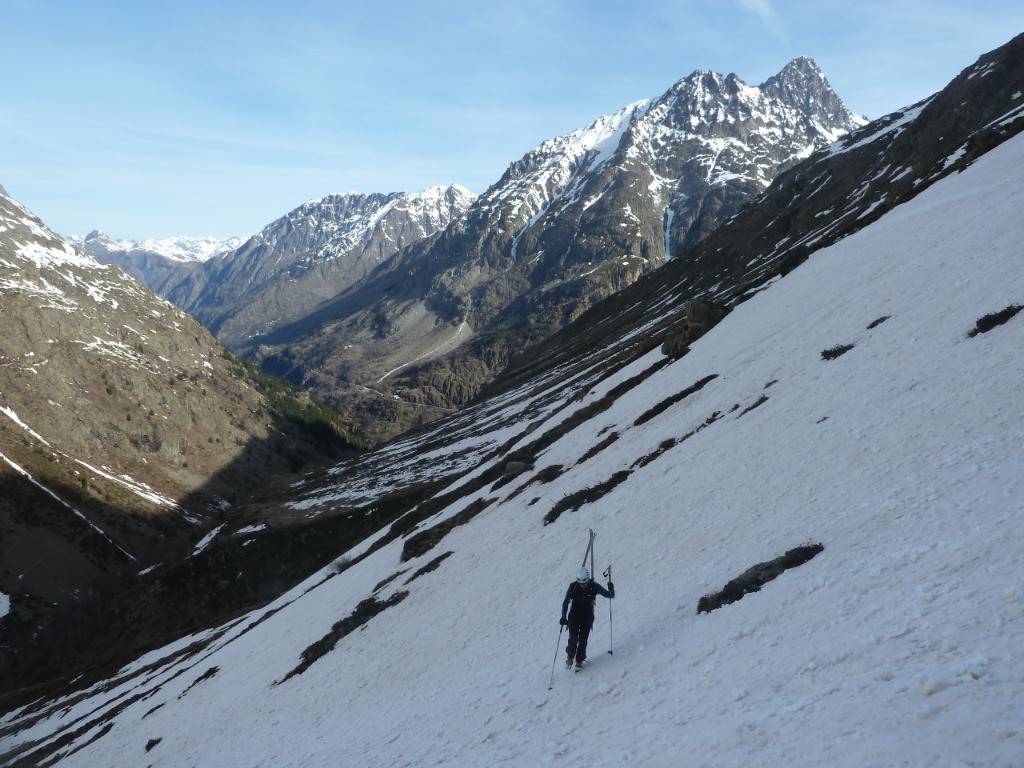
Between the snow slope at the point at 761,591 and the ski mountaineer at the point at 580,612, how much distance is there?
55 cm

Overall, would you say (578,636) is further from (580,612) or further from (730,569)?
(730,569)

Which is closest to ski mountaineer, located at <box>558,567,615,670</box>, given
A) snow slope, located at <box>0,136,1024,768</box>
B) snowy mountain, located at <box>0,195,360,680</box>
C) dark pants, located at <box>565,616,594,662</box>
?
dark pants, located at <box>565,616,594,662</box>

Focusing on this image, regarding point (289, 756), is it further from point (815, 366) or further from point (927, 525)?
point (815, 366)

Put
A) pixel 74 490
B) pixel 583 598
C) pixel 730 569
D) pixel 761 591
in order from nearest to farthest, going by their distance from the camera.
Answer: pixel 761 591, pixel 583 598, pixel 730 569, pixel 74 490

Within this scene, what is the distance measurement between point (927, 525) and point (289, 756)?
21.3m

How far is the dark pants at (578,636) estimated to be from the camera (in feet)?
52.3

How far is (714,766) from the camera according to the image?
9914mm

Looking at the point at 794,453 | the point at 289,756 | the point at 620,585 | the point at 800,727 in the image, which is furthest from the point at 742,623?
the point at 289,756

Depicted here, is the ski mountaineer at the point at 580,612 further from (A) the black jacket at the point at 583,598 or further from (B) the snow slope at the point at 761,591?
(B) the snow slope at the point at 761,591

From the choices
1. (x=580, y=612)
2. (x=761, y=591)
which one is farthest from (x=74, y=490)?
(x=761, y=591)

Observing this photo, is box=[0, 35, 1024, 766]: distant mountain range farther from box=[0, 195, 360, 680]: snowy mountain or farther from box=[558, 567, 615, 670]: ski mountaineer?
box=[0, 195, 360, 680]: snowy mountain

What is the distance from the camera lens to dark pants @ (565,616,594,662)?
15945 mm

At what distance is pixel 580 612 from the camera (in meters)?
15.9

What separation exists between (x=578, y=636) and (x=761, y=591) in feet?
15.8
